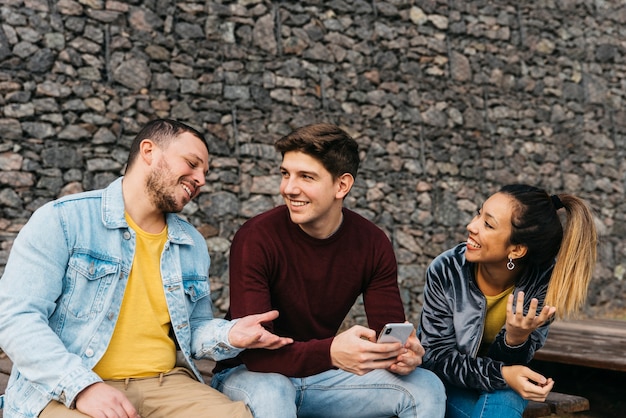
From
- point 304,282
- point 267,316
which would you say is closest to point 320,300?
point 304,282

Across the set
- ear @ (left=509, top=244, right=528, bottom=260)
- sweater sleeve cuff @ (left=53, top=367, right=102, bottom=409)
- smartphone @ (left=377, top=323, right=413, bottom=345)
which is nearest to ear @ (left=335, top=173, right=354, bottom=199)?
smartphone @ (left=377, top=323, right=413, bottom=345)

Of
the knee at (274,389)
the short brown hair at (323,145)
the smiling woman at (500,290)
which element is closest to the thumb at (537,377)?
the smiling woman at (500,290)

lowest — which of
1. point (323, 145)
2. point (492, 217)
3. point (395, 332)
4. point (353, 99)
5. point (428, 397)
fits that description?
point (428, 397)

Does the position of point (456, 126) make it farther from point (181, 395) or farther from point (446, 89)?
point (181, 395)

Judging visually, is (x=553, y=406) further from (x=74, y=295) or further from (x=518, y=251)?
(x=74, y=295)

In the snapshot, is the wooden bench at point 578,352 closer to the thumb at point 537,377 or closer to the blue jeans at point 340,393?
the thumb at point 537,377

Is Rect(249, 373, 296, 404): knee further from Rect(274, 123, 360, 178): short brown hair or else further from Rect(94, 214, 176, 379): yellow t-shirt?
Rect(274, 123, 360, 178): short brown hair

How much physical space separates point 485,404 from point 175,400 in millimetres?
1108

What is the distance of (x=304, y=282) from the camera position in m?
2.45

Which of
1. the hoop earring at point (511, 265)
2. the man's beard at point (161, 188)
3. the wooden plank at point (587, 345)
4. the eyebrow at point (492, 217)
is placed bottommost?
the wooden plank at point (587, 345)

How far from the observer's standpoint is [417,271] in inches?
295

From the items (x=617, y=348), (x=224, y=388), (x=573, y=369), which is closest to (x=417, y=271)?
(x=573, y=369)

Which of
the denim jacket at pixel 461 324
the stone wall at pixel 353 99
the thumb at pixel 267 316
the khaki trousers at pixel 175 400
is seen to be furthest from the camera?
the stone wall at pixel 353 99

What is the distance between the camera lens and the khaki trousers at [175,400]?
2.14 metres
